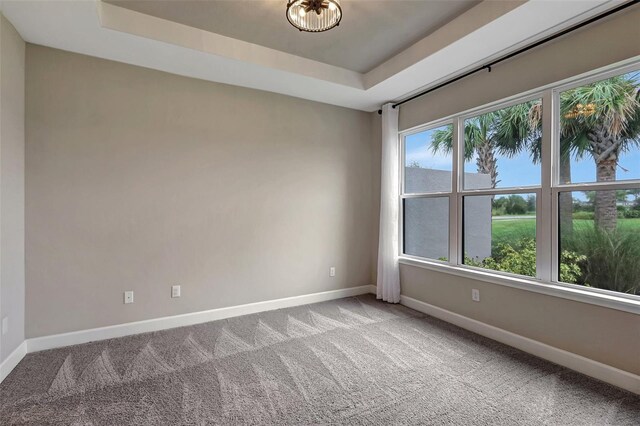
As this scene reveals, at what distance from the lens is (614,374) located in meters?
2.20

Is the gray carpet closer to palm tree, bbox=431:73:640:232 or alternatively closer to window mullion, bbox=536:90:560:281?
window mullion, bbox=536:90:560:281

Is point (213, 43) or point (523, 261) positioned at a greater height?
point (213, 43)

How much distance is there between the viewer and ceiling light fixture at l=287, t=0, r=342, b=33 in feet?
6.97

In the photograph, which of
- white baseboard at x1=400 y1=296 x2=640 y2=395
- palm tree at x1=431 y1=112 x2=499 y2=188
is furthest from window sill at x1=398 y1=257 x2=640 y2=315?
palm tree at x1=431 y1=112 x2=499 y2=188

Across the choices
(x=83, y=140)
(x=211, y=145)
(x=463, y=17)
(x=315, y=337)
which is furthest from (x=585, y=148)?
(x=83, y=140)

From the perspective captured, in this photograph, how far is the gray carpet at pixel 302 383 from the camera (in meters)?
1.89

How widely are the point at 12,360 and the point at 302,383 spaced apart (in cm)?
225

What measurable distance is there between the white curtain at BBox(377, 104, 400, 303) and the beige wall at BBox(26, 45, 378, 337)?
51 cm

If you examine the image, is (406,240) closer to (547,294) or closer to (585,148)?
(547,294)

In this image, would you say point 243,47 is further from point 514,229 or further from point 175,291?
point 514,229

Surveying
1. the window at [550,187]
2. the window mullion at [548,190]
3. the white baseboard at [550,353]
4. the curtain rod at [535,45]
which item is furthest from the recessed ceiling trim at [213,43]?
the white baseboard at [550,353]

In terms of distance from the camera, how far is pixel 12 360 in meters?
2.40

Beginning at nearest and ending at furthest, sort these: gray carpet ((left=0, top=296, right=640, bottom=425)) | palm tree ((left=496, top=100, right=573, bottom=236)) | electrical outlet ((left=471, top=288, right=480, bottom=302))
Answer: gray carpet ((left=0, top=296, right=640, bottom=425))
palm tree ((left=496, top=100, right=573, bottom=236))
electrical outlet ((left=471, top=288, right=480, bottom=302))

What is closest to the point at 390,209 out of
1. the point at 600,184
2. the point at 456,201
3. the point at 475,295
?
the point at 456,201
